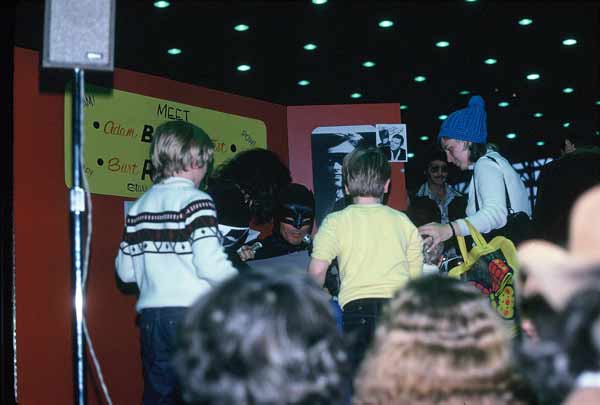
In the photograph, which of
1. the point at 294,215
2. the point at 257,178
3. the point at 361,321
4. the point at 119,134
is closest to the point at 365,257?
the point at 361,321

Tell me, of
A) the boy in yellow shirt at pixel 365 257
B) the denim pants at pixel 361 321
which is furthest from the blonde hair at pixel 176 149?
the denim pants at pixel 361 321

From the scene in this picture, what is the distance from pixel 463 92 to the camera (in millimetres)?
7992

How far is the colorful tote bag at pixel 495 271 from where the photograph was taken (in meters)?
3.43

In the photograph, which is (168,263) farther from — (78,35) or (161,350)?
(78,35)

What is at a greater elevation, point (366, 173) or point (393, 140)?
point (393, 140)

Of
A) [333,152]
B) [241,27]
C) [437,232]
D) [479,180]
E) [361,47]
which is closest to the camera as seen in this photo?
[437,232]

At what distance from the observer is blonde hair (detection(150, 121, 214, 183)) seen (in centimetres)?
326

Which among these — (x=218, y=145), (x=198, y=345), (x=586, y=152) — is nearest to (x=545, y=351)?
(x=198, y=345)

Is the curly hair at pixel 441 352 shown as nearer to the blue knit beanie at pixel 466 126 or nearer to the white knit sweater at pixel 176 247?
the white knit sweater at pixel 176 247

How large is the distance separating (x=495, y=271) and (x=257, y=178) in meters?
2.05

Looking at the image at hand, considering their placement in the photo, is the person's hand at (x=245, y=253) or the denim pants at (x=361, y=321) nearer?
the denim pants at (x=361, y=321)

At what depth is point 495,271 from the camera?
347 centimetres

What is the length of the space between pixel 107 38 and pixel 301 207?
200 centimetres

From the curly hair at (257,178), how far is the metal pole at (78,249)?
62.9 inches
